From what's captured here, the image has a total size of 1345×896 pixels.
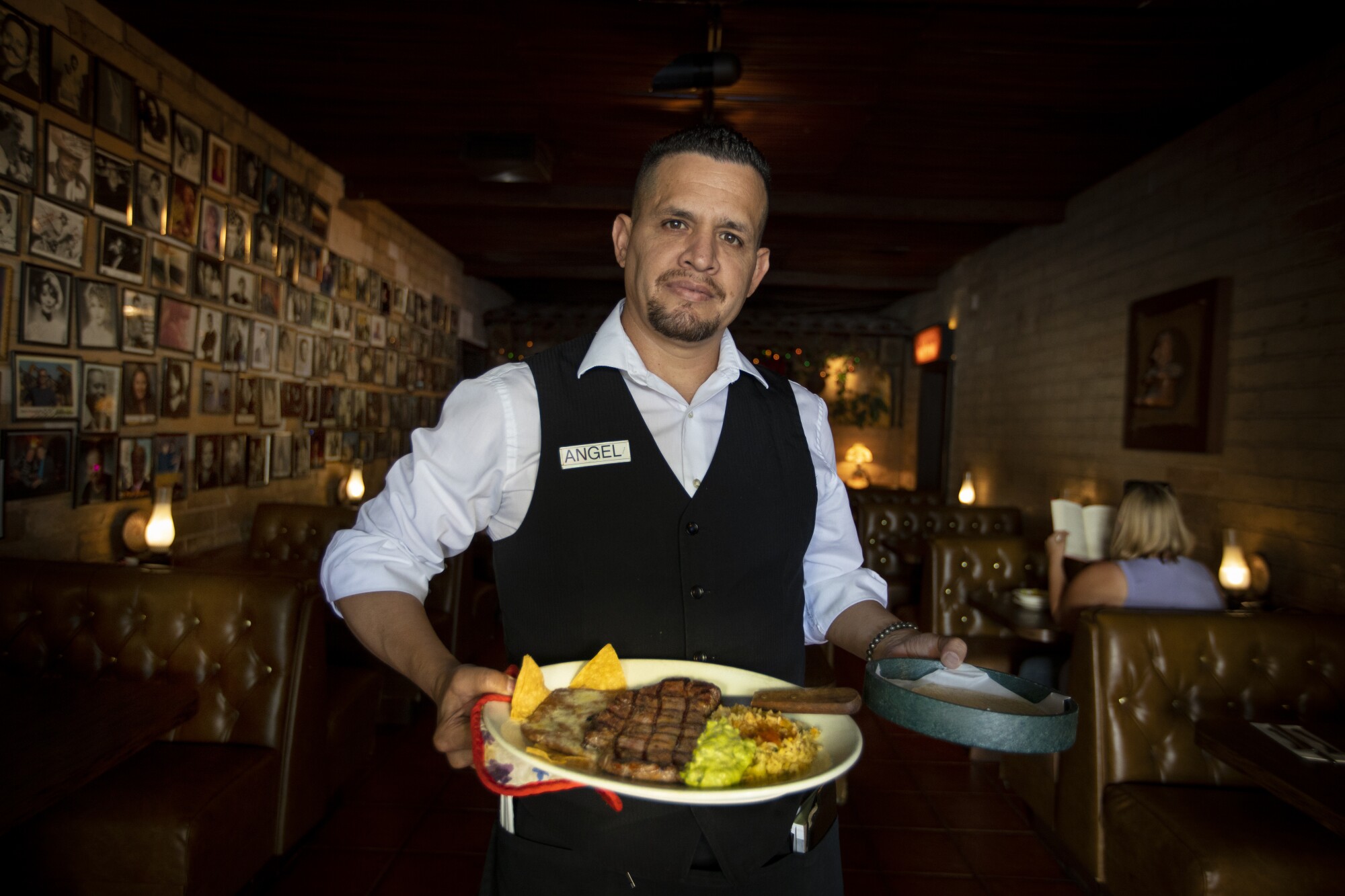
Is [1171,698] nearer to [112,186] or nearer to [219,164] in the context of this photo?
[112,186]

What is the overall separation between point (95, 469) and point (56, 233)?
0.90 m

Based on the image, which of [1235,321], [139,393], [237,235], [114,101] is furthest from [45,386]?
[1235,321]

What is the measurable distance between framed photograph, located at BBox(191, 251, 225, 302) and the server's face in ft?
10.5

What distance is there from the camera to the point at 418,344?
6.83 m

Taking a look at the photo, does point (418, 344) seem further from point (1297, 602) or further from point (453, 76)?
point (1297, 602)

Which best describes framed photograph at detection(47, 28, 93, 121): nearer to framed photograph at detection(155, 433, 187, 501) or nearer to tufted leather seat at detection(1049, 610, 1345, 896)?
framed photograph at detection(155, 433, 187, 501)

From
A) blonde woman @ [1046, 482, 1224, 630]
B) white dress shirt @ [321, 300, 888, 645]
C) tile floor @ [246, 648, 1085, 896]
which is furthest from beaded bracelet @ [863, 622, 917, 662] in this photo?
blonde woman @ [1046, 482, 1224, 630]

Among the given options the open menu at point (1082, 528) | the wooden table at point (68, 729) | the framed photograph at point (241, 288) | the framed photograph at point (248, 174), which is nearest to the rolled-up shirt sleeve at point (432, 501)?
the wooden table at point (68, 729)

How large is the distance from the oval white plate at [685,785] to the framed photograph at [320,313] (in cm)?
436

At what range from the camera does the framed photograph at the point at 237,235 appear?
3.81m

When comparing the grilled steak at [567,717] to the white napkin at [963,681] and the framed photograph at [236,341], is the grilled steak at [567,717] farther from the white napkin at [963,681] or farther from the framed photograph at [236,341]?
the framed photograph at [236,341]

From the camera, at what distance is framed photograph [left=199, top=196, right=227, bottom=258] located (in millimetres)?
3611

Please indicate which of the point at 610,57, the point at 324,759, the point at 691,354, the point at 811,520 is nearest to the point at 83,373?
the point at 324,759

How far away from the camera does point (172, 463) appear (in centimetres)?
350
